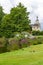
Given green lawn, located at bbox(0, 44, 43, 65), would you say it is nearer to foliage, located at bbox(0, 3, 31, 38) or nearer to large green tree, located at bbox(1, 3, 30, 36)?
foliage, located at bbox(0, 3, 31, 38)

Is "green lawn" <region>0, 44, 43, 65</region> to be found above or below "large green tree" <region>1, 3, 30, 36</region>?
below

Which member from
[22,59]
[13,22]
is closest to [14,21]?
[13,22]

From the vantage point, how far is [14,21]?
221ft

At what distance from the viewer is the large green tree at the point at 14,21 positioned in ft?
217

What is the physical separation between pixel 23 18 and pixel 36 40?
25981 mm

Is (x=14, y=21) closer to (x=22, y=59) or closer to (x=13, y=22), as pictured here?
(x=13, y=22)

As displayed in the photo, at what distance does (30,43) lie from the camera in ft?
129

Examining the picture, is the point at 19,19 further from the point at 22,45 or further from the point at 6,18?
the point at 22,45

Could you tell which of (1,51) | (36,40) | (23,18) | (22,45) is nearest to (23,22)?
(23,18)

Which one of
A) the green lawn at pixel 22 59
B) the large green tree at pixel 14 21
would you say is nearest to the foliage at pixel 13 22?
the large green tree at pixel 14 21

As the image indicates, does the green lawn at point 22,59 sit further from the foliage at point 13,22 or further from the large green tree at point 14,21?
the large green tree at point 14,21

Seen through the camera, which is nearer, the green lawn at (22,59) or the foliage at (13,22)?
the green lawn at (22,59)

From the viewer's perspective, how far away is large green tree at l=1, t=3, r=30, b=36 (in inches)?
2604

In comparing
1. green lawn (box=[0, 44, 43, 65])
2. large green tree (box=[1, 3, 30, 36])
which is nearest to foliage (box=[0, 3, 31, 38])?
large green tree (box=[1, 3, 30, 36])
